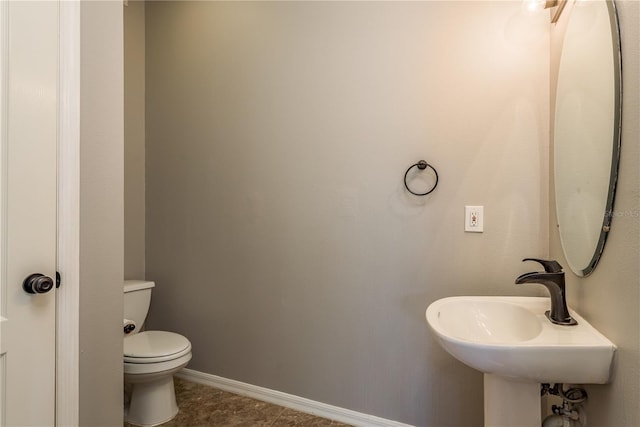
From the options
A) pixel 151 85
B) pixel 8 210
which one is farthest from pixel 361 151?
pixel 151 85

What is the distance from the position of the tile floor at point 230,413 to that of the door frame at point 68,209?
86 cm

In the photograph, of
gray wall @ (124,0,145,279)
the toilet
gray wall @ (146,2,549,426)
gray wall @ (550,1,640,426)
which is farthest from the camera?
gray wall @ (124,0,145,279)

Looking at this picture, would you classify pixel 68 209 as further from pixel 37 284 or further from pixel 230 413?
pixel 230 413

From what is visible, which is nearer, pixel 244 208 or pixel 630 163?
pixel 630 163

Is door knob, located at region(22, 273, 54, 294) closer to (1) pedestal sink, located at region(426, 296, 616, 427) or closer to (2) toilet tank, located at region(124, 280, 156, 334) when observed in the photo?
(2) toilet tank, located at region(124, 280, 156, 334)

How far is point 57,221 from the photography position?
1.07m

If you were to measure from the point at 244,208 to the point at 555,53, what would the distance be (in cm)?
171

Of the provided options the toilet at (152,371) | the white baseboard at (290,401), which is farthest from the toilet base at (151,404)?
the white baseboard at (290,401)

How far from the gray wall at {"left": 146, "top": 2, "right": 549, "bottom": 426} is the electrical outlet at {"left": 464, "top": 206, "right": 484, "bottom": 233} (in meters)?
0.03

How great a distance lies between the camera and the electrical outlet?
1.53 m

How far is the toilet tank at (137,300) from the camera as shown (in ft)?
6.75

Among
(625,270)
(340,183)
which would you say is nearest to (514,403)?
(625,270)

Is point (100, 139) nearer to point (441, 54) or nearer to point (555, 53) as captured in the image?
point (441, 54)

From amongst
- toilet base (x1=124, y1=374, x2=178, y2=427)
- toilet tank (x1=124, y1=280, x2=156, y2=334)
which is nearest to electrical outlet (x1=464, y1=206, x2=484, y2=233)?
toilet base (x1=124, y1=374, x2=178, y2=427)
